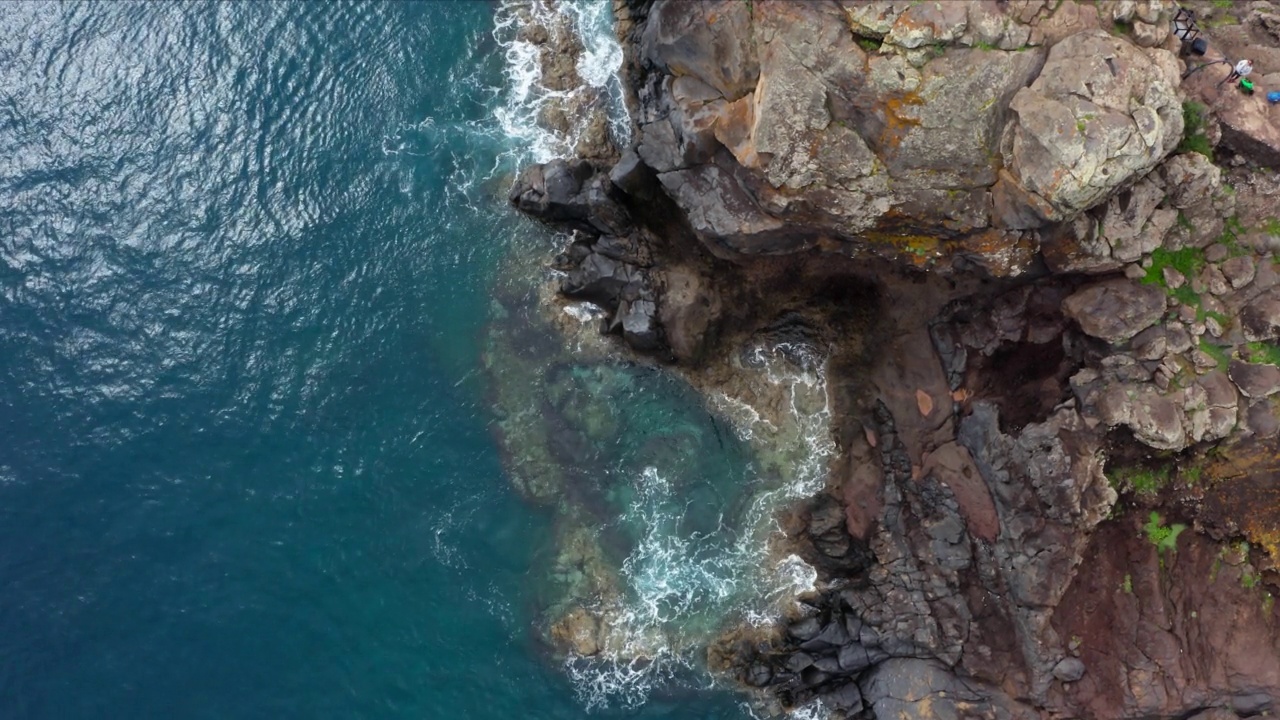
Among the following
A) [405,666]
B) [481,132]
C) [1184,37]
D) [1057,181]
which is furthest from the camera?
[481,132]

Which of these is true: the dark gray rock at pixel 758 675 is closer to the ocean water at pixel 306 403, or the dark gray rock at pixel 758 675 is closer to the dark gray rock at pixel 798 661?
the dark gray rock at pixel 798 661

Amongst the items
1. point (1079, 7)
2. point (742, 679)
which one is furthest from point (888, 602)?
point (1079, 7)

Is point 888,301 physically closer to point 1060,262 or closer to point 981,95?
point 1060,262

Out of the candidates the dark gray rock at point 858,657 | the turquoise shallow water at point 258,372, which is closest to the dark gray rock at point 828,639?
the dark gray rock at point 858,657

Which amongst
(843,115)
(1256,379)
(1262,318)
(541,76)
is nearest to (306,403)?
(541,76)

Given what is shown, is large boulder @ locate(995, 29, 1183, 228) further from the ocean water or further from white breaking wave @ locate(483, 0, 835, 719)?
the ocean water

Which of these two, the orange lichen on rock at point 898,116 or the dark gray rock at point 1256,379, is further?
the dark gray rock at point 1256,379

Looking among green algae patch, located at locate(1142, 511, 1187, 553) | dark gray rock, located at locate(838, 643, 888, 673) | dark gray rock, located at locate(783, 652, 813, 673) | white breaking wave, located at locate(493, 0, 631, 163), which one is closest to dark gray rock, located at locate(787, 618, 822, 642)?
dark gray rock, located at locate(783, 652, 813, 673)

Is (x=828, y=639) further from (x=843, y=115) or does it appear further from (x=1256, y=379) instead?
(x=843, y=115)
